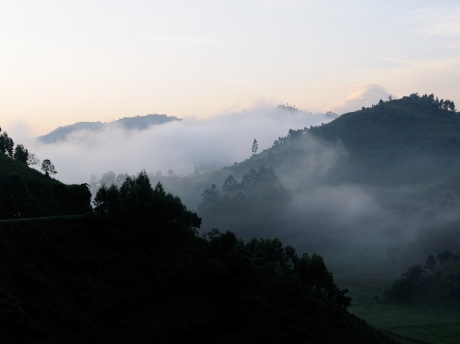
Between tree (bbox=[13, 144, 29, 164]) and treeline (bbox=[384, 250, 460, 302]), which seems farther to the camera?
treeline (bbox=[384, 250, 460, 302])

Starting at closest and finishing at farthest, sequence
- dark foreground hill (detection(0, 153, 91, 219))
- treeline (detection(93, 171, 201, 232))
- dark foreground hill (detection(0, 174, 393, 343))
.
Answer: dark foreground hill (detection(0, 174, 393, 343)) < dark foreground hill (detection(0, 153, 91, 219)) < treeline (detection(93, 171, 201, 232))

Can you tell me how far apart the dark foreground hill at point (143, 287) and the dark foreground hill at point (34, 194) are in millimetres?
6014

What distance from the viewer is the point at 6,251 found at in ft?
186

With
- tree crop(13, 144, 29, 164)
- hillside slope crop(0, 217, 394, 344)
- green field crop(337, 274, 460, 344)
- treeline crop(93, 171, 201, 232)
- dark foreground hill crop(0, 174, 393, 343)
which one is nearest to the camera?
hillside slope crop(0, 217, 394, 344)

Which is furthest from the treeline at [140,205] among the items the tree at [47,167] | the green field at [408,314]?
the green field at [408,314]

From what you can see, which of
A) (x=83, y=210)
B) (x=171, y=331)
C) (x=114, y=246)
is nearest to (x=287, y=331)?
(x=171, y=331)

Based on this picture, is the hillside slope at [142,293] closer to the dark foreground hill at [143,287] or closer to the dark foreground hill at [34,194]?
the dark foreground hill at [143,287]

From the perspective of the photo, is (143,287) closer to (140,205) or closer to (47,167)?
(140,205)

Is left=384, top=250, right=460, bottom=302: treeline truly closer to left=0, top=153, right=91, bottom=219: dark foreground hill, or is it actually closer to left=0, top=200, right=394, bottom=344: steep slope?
left=0, top=200, right=394, bottom=344: steep slope

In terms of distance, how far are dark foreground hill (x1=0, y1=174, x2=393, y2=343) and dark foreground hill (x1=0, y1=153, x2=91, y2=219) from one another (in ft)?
19.7

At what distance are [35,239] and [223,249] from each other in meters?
35.0

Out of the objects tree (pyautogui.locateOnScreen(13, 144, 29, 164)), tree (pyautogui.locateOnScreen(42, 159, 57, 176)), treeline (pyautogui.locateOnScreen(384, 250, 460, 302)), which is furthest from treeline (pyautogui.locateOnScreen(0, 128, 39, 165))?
treeline (pyautogui.locateOnScreen(384, 250, 460, 302))

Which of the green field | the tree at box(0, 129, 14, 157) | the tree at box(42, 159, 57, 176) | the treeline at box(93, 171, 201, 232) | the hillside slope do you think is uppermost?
the tree at box(0, 129, 14, 157)

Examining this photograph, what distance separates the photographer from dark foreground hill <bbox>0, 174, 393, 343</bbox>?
53625mm
